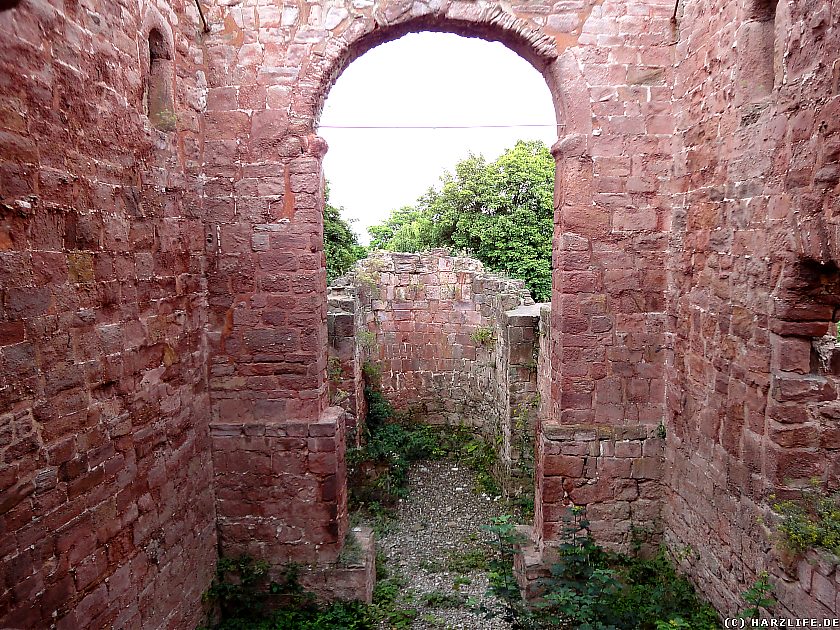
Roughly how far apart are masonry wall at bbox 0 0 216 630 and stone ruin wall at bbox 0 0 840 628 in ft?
0.06

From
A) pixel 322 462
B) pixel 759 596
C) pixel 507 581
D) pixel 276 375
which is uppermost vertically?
pixel 276 375

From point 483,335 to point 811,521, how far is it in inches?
254

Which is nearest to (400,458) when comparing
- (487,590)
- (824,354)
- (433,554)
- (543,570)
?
(433,554)

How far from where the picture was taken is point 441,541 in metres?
6.89

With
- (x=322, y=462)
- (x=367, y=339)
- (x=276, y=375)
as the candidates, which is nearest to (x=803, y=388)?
(x=322, y=462)

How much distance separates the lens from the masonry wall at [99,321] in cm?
274

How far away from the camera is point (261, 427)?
5000mm

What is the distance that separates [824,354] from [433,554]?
4.65 m

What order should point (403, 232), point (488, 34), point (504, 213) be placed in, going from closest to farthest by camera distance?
point (488, 34) → point (504, 213) → point (403, 232)

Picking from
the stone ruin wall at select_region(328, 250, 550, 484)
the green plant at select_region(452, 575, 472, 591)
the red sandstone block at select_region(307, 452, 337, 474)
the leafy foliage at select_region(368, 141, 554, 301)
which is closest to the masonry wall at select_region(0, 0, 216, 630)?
the red sandstone block at select_region(307, 452, 337, 474)

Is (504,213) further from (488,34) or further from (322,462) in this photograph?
(322,462)

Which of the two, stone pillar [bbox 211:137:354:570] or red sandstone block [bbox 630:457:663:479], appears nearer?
stone pillar [bbox 211:137:354:570]

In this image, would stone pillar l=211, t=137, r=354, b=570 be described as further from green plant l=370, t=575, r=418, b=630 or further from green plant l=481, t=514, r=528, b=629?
green plant l=481, t=514, r=528, b=629

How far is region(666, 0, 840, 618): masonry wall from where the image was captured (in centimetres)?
315
